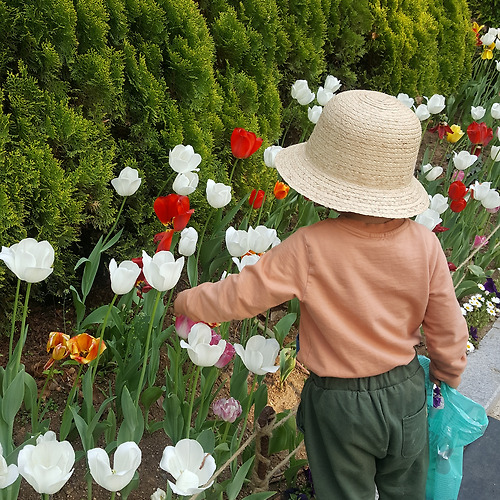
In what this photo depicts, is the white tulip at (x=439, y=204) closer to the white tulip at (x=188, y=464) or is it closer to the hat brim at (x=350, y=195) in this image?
the hat brim at (x=350, y=195)

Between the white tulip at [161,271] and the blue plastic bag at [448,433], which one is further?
the blue plastic bag at [448,433]

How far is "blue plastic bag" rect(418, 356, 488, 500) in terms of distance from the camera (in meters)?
1.74

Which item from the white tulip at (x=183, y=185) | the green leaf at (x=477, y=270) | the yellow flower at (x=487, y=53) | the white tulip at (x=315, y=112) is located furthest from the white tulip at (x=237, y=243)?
the yellow flower at (x=487, y=53)

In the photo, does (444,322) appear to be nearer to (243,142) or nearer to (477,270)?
(243,142)

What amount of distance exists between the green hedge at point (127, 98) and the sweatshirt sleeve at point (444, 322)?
1.18 metres

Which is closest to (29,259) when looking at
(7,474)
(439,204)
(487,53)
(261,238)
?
(7,474)

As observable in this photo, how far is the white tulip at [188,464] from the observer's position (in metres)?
1.23

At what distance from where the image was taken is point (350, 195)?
1.44m

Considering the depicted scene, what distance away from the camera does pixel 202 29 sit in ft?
→ 8.47

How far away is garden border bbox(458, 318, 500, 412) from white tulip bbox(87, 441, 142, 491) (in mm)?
1775

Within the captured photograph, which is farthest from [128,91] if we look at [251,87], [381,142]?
[381,142]

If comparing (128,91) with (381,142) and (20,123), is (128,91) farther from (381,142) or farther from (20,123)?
(381,142)

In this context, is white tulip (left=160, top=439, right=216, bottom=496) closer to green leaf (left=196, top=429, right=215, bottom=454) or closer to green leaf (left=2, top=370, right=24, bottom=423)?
green leaf (left=196, top=429, right=215, bottom=454)

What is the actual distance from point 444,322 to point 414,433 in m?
0.29
